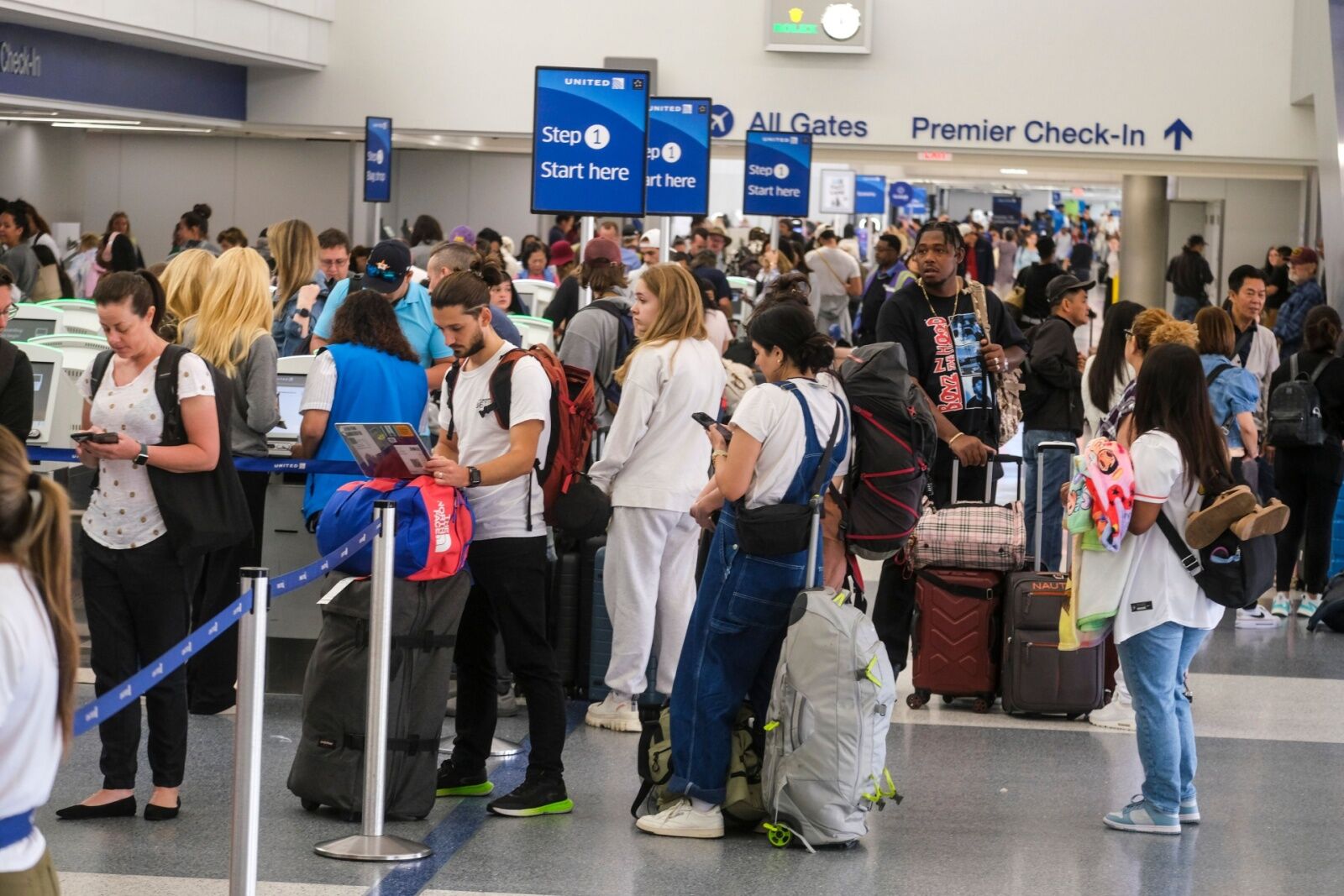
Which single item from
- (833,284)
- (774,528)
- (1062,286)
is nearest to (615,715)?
(774,528)

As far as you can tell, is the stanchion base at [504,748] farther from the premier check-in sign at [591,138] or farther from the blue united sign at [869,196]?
the blue united sign at [869,196]

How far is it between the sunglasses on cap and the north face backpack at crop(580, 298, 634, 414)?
897 mm

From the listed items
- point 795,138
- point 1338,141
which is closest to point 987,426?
point 1338,141

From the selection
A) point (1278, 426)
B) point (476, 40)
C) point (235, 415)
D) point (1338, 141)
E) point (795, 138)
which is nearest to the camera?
point (235, 415)

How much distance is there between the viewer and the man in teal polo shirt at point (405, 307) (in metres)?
7.09

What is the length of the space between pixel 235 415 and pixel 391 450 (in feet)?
5.74

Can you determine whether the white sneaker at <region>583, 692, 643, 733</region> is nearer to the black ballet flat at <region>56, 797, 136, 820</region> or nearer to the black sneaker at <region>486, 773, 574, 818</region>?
the black sneaker at <region>486, 773, 574, 818</region>

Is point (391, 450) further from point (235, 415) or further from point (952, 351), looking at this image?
point (952, 351)

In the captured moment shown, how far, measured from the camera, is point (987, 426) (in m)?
7.30

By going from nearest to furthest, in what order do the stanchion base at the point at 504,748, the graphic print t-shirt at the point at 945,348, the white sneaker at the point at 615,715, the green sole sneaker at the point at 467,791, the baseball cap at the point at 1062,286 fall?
the green sole sneaker at the point at 467,791, the stanchion base at the point at 504,748, the white sneaker at the point at 615,715, the graphic print t-shirt at the point at 945,348, the baseball cap at the point at 1062,286

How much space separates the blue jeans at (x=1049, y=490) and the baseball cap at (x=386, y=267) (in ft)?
10.4

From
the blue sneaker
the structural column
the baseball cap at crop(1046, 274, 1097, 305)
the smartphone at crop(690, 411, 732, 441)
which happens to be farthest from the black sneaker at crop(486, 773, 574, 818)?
the structural column

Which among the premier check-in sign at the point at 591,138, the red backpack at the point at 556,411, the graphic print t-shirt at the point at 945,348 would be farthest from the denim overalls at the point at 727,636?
the premier check-in sign at the point at 591,138

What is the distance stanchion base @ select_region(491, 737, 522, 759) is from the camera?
20.4 feet
